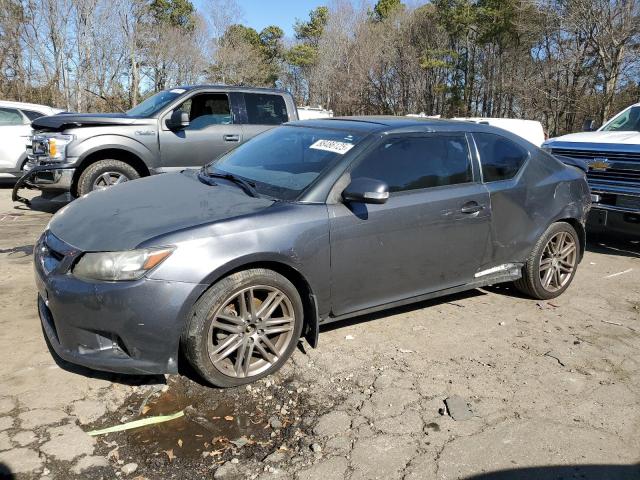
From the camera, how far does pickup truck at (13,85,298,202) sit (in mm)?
7234

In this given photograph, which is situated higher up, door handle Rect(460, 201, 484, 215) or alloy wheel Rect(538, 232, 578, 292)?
door handle Rect(460, 201, 484, 215)

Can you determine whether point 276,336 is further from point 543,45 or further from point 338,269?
point 543,45

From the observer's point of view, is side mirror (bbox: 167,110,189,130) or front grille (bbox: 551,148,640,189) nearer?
front grille (bbox: 551,148,640,189)

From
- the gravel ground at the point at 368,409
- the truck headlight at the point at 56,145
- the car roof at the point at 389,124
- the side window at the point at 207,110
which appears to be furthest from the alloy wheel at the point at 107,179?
the car roof at the point at 389,124

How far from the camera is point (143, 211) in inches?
136

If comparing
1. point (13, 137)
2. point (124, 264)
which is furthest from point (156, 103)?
point (124, 264)

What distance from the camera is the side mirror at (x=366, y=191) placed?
11.4 ft

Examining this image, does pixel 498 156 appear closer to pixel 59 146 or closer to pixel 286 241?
pixel 286 241

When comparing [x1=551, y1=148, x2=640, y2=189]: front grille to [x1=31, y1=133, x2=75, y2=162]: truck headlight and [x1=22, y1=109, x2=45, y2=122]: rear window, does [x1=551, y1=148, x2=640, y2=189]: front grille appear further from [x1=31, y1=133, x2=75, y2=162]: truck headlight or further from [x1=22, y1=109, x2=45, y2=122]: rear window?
[x1=22, y1=109, x2=45, y2=122]: rear window

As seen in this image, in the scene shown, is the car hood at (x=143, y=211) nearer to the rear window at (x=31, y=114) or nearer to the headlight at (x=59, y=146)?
the headlight at (x=59, y=146)

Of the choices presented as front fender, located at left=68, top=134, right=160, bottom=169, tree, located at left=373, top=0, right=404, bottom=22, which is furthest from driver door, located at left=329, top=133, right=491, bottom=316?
tree, located at left=373, top=0, right=404, bottom=22

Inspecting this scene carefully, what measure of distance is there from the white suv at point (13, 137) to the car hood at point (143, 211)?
25.4 feet

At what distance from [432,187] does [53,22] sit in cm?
3033

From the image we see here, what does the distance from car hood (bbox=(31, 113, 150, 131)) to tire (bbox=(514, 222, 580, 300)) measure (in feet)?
18.3
